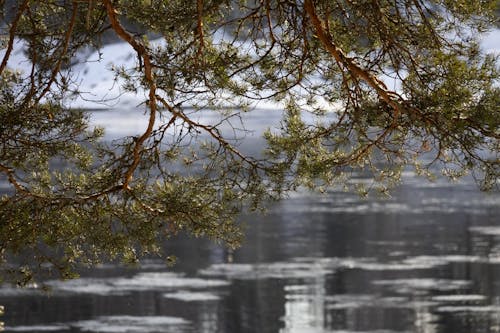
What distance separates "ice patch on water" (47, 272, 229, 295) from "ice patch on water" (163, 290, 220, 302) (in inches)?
19.9

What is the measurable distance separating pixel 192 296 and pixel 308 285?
1906 mm

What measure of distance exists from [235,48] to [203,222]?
3.11 ft

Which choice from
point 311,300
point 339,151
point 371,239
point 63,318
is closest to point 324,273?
point 311,300

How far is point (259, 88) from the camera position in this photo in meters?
5.64

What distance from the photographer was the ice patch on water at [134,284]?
16.5 meters

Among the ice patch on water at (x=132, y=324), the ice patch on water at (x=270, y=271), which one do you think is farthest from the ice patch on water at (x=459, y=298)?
the ice patch on water at (x=132, y=324)

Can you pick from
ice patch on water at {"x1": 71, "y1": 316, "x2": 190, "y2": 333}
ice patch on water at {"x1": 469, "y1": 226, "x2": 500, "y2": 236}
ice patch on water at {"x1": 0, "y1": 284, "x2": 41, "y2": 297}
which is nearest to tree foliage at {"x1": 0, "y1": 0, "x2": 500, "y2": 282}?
ice patch on water at {"x1": 71, "y1": 316, "x2": 190, "y2": 333}

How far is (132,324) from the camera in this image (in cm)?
1433

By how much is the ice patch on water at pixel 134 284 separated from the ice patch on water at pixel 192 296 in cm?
51

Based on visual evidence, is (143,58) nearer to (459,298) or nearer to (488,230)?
(459,298)

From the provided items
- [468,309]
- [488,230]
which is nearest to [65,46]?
[468,309]

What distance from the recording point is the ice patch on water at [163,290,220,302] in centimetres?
1562

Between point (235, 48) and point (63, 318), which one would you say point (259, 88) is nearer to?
point (235, 48)

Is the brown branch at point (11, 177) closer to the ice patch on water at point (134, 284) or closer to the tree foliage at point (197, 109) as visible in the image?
the tree foliage at point (197, 109)
